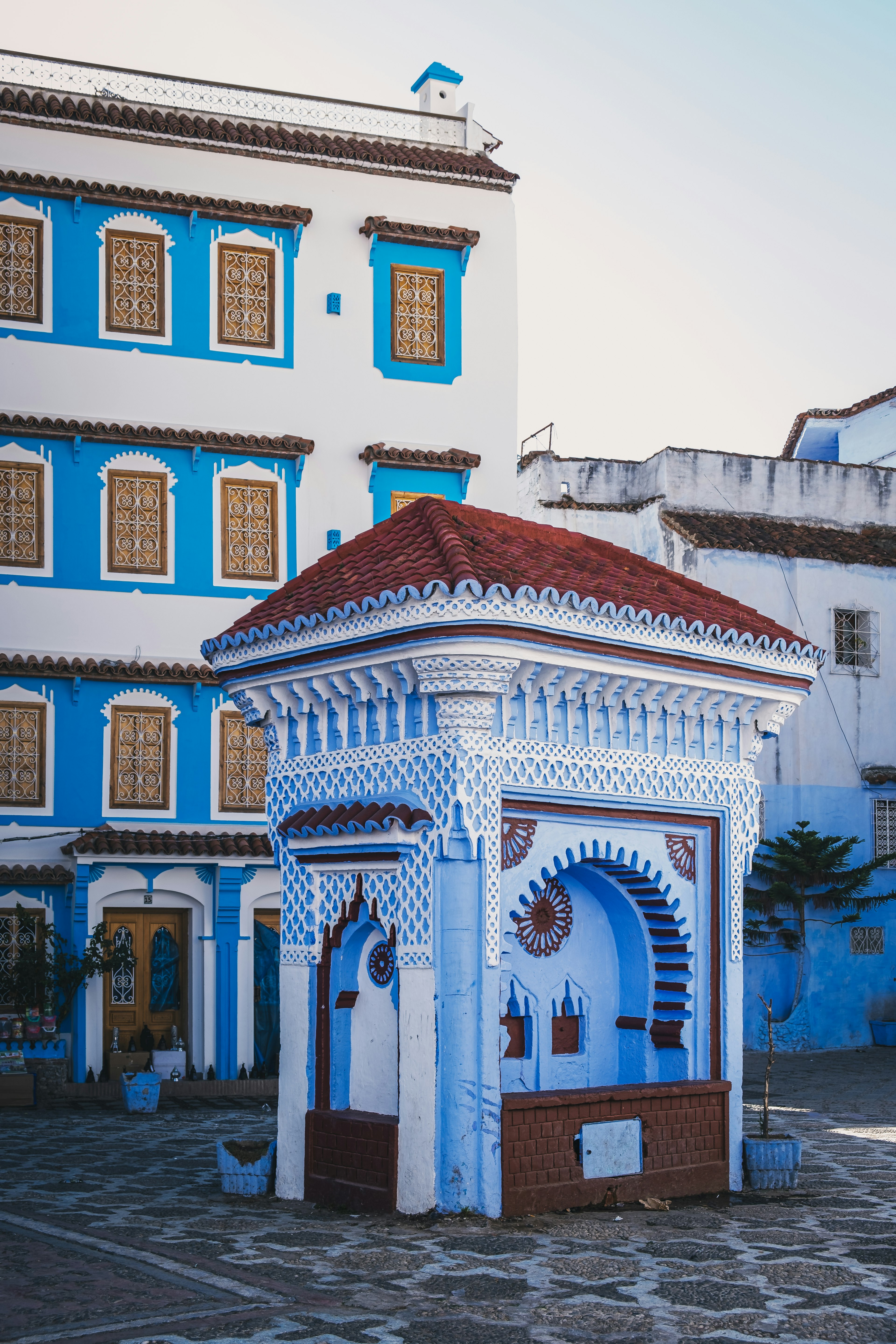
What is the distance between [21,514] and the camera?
21.3m

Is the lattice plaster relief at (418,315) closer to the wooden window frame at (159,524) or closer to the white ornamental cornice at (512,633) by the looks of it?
the wooden window frame at (159,524)

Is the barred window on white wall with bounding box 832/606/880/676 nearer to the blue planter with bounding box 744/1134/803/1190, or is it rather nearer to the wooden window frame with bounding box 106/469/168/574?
the wooden window frame with bounding box 106/469/168/574

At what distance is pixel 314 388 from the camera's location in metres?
22.8

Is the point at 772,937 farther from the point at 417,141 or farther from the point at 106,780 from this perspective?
the point at 417,141

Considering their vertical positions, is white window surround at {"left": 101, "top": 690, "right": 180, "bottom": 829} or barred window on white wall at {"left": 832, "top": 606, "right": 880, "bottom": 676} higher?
barred window on white wall at {"left": 832, "top": 606, "right": 880, "bottom": 676}

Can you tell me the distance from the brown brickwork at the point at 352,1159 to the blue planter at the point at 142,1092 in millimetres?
7611

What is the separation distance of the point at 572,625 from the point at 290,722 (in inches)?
102

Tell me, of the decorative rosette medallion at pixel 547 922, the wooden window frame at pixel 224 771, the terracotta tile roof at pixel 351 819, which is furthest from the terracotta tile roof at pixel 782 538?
the terracotta tile roof at pixel 351 819

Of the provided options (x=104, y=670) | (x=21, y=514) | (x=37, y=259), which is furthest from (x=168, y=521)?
(x=37, y=259)

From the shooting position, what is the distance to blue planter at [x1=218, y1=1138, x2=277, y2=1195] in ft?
37.9

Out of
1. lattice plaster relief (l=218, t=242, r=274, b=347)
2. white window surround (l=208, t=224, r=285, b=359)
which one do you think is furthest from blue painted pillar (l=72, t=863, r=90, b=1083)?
lattice plaster relief (l=218, t=242, r=274, b=347)

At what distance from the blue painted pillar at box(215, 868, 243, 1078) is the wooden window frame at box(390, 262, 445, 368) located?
8246 millimetres

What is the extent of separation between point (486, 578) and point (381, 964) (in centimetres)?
303

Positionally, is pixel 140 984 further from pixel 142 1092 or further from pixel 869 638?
pixel 869 638
